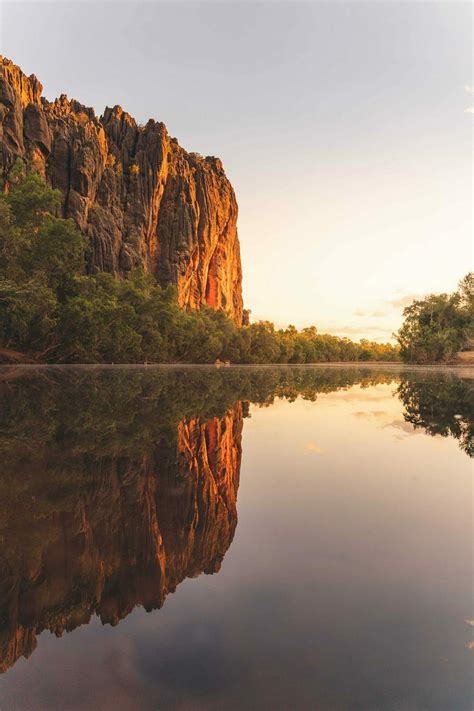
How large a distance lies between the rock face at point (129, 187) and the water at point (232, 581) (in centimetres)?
5088

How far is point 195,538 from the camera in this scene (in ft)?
9.02

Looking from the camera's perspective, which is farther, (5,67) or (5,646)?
(5,67)

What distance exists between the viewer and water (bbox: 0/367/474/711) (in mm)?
1494

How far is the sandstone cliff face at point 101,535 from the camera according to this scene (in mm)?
1971

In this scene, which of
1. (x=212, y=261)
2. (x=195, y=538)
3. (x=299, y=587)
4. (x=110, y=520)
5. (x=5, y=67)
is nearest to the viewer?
(x=299, y=587)

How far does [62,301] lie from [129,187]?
47.8 m

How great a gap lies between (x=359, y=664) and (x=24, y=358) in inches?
1399

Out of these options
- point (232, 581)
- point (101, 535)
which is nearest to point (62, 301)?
point (101, 535)

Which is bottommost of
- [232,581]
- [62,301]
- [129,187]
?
[232,581]

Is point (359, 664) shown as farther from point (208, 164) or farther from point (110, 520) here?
point (208, 164)

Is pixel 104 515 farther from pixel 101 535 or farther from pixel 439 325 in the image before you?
pixel 439 325

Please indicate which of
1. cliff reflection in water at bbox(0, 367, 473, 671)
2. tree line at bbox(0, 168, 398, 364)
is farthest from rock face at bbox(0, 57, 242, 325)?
cliff reflection in water at bbox(0, 367, 473, 671)

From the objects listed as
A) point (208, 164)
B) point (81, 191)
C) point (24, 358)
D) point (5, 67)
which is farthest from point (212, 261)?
point (24, 358)

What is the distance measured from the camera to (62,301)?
124ft
